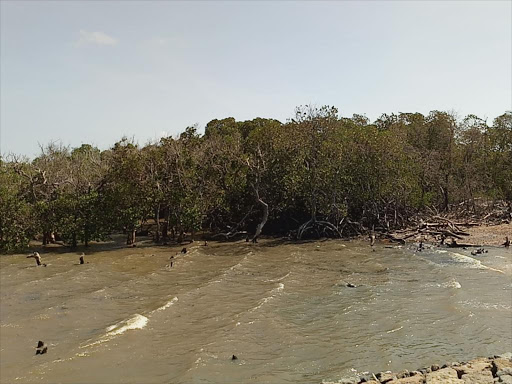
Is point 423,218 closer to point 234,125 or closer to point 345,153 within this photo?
point 345,153

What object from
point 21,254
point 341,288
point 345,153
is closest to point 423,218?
point 345,153

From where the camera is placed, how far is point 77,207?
1335 inches

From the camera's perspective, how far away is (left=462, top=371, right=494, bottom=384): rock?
9344 millimetres

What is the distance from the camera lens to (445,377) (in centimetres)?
987

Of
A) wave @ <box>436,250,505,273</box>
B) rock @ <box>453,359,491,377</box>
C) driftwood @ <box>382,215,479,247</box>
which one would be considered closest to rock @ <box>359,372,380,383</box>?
rock @ <box>453,359,491,377</box>

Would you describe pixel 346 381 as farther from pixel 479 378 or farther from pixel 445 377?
pixel 479 378

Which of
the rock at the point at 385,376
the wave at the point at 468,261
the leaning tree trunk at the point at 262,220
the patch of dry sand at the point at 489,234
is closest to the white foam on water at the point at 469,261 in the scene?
the wave at the point at 468,261

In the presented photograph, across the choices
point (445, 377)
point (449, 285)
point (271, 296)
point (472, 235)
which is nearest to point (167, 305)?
point (271, 296)

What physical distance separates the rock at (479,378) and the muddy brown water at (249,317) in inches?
131

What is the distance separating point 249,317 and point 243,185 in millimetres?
21051

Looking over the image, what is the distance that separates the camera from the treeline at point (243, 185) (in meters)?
34.2

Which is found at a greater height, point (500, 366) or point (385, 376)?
point (500, 366)

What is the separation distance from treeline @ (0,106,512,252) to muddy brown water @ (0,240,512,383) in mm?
5308

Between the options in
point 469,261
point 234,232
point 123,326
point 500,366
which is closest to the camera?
point 500,366
